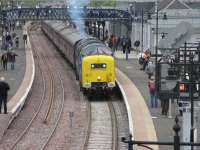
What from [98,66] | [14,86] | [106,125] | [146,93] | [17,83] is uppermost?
[98,66]

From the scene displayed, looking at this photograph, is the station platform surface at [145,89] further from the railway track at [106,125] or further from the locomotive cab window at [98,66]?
the locomotive cab window at [98,66]

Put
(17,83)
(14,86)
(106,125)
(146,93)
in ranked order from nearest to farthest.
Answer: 1. (106,125)
2. (146,93)
3. (14,86)
4. (17,83)

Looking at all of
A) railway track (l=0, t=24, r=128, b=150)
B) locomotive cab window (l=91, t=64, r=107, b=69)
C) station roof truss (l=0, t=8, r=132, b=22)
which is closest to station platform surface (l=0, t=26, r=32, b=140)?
railway track (l=0, t=24, r=128, b=150)

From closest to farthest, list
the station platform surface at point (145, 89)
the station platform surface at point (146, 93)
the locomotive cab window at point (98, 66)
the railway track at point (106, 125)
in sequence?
1. the railway track at point (106, 125)
2. the station platform surface at point (146, 93)
3. the station platform surface at point (145, 89)
4. the locomotive cab window at point (98, 66)

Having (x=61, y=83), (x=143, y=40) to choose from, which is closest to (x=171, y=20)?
(x=143, y=40)

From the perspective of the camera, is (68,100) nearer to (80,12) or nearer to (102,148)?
(102,148)

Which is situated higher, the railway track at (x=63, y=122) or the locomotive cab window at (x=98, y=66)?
the locomotive cab window at (x=98, y=66)

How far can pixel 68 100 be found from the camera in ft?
105

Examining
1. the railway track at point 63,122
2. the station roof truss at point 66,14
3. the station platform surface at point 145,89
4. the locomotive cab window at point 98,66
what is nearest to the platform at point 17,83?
the railway track at point 63,122

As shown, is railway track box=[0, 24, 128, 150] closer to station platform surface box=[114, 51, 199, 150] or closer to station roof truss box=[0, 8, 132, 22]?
station platform surface box=[114, 51, 199, 150]

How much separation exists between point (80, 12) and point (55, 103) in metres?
43.4

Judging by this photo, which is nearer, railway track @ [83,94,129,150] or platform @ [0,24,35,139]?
railway track @ [83,94,129,150]

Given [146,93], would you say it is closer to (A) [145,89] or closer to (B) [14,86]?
(A) [145,89]

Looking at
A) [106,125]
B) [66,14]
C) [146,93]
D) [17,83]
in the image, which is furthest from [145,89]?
[66,14]
